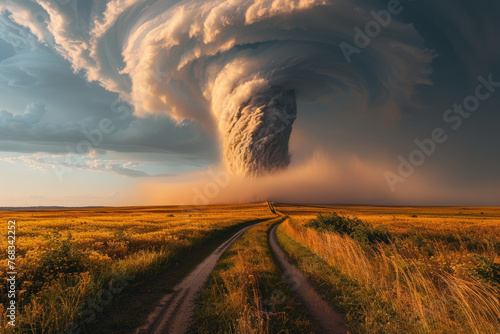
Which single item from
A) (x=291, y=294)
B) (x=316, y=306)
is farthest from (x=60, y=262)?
(x=316, y=306)

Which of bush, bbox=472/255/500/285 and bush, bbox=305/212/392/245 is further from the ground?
bush, bbox=472/255/500/285

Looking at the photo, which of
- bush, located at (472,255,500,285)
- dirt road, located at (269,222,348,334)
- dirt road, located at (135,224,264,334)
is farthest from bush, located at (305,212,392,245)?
dirt road, located at (135,224,264,334)

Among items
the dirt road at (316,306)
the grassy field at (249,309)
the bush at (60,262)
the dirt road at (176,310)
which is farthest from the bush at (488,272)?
the bush at (60,262)

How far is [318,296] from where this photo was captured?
8453mm

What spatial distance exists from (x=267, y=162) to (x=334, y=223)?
58762 millimetres

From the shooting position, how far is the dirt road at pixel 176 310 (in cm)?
610

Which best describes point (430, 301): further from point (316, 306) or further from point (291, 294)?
point (291, 294)

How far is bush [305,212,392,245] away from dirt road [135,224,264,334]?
426 inches

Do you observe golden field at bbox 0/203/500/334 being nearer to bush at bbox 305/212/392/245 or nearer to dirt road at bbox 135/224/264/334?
dirt road at bbox 135/224/264/334

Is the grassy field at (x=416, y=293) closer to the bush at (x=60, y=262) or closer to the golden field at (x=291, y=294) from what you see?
the golden field at (x=291, y=294)

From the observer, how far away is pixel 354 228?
63.5 feet

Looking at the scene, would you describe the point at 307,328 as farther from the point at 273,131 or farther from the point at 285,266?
the point at 273,131

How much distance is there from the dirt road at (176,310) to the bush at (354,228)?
1083 centimetres

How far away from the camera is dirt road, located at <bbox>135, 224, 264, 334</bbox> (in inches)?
240
